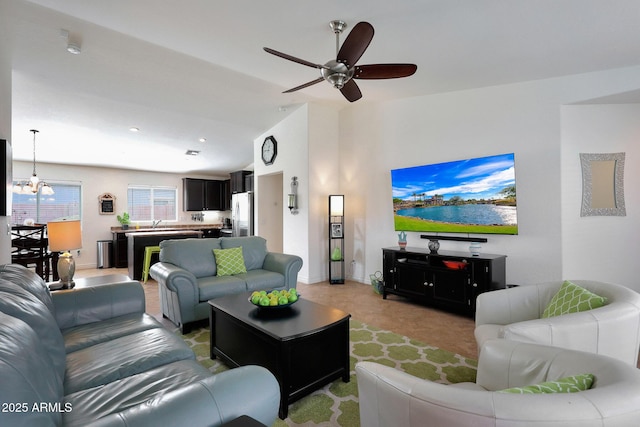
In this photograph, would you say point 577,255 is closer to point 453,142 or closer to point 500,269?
point 500,269

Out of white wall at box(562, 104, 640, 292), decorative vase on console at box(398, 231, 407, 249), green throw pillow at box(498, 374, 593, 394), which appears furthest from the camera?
decorative vase on console at box(398, 231, 407, 249)

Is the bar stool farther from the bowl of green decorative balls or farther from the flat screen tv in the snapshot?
the flat screen tv

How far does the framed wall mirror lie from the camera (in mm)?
3385

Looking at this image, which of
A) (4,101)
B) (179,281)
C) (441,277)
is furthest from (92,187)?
(441,277)

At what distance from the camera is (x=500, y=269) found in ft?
11.6

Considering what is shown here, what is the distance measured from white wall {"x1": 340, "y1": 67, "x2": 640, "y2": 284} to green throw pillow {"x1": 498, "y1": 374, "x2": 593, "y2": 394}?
307cm

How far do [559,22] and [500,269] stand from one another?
2422 mm

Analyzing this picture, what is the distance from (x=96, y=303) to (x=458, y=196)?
12.9 feet

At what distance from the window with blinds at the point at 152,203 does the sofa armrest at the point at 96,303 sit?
6.48m

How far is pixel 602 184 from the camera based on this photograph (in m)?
3.41

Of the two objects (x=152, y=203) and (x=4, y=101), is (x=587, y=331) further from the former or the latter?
(x=152, y=203)

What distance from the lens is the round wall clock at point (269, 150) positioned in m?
5.91

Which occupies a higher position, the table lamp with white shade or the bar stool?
the table lamp with white shade

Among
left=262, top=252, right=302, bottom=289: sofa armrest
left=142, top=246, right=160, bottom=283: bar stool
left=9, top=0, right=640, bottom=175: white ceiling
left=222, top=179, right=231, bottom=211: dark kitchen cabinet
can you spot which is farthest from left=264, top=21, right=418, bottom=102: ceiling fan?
left=222, top=179, right=231, bottom=211: dark kitchen cabinet
